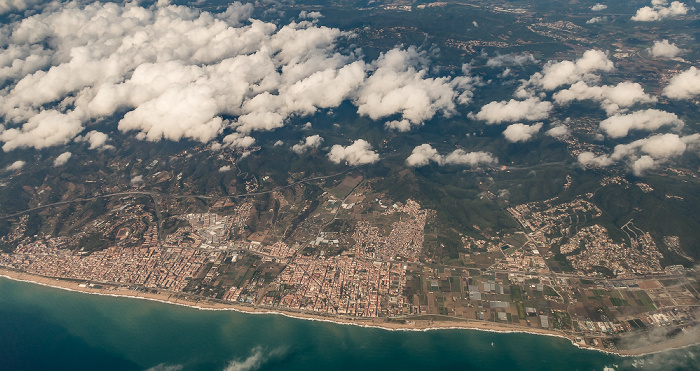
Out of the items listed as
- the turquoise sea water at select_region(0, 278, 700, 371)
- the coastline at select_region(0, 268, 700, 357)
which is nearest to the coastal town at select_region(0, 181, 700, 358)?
the coastline at select_region(0, 268, 700, 357)

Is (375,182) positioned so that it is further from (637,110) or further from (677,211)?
(637,110)

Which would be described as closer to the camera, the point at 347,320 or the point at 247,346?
the point at 247,346

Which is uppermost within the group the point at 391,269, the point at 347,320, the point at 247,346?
the point at 347,320

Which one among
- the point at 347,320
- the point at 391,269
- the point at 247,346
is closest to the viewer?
the point at 247,346

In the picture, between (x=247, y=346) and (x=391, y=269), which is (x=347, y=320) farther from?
(x=247, y=346)

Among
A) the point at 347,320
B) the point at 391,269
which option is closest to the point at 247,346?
the point at 347,320

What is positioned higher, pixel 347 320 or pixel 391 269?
pixel 347 320

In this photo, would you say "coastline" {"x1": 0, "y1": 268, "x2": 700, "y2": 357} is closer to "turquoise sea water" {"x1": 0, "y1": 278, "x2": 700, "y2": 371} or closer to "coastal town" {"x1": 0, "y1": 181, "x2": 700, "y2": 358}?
"coastal town" {"x1": 0, "y1": 181, "x2": 700, "y2": 358}

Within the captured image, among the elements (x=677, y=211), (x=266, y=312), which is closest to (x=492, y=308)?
(x=266, y=312)

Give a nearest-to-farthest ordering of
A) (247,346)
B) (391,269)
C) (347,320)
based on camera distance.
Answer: (247,346)
(347,320)
(391,269)
